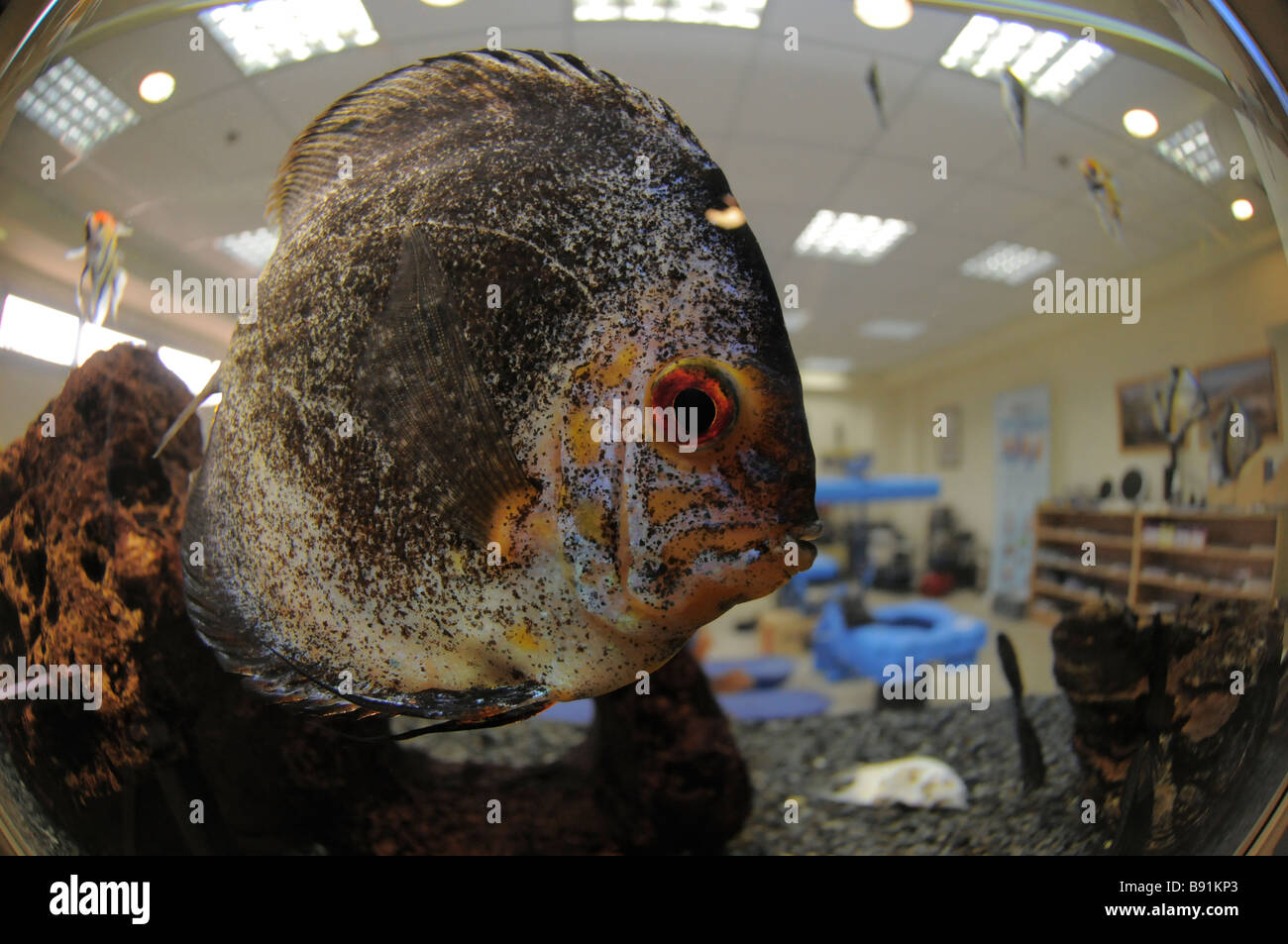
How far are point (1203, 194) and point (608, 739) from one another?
1143 millimetres

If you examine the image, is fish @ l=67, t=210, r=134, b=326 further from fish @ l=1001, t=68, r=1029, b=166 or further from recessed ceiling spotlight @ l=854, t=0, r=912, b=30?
fish @ l=1001, t=68, r=1029, b=166

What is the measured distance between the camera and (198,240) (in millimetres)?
698

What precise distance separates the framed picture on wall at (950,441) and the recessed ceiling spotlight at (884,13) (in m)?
0.43

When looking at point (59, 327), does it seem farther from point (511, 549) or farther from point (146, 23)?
point (511, 549)

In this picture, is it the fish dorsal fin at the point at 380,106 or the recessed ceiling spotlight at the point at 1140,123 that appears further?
the recessed ceiling spotlight at the point at 1140,123

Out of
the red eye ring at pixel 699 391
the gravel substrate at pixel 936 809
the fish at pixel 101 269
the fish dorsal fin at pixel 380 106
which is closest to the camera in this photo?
the red eye ring at pixel 699 391

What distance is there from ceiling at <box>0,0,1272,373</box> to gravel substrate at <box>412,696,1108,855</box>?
0.60 meters

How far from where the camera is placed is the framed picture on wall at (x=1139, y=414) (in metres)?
0.75

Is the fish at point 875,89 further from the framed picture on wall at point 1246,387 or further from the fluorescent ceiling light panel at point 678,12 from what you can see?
the framed picture on wall at point 1246,387

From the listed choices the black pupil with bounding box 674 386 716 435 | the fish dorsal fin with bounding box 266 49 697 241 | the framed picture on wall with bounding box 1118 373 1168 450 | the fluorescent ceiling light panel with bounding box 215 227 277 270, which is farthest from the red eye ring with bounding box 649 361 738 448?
the framed picture on wall with bounding box 1118 373 1168 450

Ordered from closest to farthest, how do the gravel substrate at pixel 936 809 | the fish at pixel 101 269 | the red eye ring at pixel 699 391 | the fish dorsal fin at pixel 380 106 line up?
the red eye ring at pixel 699 391 → the fish dorsal fin at pixel 380 106 → the fish at pixel 101 269 → the gravel substrate at pixel 936 809

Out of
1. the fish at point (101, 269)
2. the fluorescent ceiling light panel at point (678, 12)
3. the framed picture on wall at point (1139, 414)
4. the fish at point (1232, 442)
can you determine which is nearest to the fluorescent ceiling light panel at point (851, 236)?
the fluorescent ceiling light panel at point (678, 12)

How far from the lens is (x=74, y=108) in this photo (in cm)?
75
